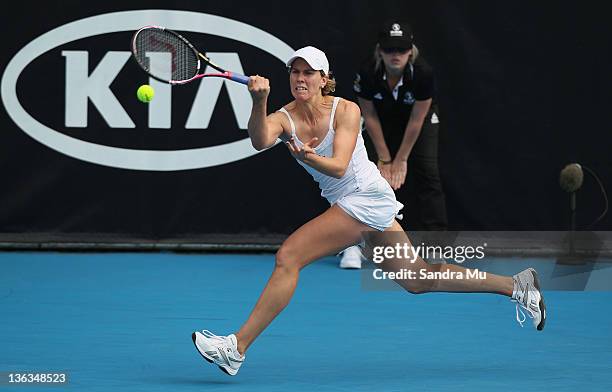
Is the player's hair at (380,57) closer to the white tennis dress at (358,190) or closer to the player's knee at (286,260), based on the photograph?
the white tennis dress at (358,190)

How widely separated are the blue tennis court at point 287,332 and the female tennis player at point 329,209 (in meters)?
0.26

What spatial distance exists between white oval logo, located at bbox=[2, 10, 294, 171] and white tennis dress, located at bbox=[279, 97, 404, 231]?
3067mm

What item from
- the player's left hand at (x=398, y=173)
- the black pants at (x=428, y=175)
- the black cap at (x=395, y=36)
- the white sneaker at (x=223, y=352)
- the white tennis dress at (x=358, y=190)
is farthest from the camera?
the black pants at (x=428, y=175)

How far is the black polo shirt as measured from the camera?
25.1 ft

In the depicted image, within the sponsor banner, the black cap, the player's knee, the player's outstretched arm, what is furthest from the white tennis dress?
the sponsor banner

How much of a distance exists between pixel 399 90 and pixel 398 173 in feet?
1.76

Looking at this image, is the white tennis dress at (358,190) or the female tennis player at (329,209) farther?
the white tennis dress at (358,190)

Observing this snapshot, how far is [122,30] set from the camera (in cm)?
816

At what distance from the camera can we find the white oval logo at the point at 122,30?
8.15 meters

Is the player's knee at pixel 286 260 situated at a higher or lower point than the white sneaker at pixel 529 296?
higher

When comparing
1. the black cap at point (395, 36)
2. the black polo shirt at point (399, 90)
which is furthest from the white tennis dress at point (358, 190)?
the black polo shirt at point (399, 90)

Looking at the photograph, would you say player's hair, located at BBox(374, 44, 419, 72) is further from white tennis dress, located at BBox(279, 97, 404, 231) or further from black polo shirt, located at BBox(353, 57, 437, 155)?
white tennis dress, located at BBox(279, 97, 404, 231)

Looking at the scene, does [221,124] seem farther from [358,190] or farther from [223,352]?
[223,352]
